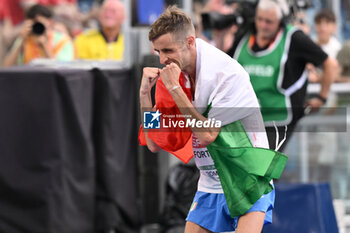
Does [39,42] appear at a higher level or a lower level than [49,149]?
higher

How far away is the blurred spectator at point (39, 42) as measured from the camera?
24.0 feet

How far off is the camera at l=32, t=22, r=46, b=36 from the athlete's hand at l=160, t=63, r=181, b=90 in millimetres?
4142

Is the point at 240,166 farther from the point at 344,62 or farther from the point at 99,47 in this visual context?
the point at 344,62

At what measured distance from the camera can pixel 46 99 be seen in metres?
6.24

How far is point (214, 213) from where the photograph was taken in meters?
3.81

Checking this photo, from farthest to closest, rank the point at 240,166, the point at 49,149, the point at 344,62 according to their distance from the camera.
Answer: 1. the point at 344,62
2. the point at 49,149
3. the point at 240,166

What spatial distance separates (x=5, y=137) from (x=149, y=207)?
157 centimetres

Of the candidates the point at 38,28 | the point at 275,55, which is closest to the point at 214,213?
the point at 275,55

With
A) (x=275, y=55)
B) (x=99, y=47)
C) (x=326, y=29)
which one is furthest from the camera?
(x=326, y=29)

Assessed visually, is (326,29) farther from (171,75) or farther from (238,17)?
(171,75)

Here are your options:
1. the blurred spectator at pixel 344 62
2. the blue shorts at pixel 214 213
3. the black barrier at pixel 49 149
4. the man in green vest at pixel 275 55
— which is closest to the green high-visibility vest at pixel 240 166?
the blue shorts at pixel 214 213

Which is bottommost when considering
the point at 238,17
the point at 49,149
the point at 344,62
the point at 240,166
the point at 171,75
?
the point at 49,149

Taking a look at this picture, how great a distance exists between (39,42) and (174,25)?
4.21 meters

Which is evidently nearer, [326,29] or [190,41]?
[190,41]
